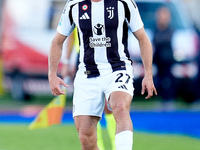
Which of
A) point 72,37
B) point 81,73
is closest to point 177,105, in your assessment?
point 72,37

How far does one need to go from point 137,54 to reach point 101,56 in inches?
354

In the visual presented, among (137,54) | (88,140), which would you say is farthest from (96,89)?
(137,54)

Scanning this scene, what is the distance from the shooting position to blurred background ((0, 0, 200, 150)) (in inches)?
569

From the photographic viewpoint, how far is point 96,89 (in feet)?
17.9

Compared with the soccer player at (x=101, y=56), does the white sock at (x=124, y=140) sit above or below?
below

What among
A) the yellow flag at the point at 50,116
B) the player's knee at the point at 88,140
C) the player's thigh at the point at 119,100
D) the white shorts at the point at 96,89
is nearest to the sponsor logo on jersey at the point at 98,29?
the white shorts at the point at 96,89

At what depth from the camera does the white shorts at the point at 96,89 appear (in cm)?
536

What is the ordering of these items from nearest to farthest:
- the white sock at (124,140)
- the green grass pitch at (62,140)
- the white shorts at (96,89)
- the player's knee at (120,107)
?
the white sock at (124,140) → the player's knee at (120,107) → the white shorts at (96,89) → the green grass pitch at (62,140)

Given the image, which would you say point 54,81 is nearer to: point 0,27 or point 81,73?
point 81,73

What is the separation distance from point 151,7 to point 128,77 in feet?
31.6

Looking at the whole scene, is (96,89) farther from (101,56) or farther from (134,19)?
(134,19)

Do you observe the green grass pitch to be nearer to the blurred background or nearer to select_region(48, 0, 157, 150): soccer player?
select_region(48, 0, 157, 150): soccer player

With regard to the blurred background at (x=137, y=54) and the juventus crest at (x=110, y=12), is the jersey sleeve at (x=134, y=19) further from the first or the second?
the blurred background at (x=137, y=54)

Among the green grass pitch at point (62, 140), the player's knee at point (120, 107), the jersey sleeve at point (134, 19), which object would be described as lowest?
the green grass pitch at point (62, 140)
